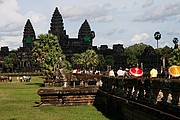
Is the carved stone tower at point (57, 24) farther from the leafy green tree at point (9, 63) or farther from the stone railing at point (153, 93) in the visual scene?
the stone railing at point (153, 93)

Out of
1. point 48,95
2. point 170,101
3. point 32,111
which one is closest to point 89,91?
point 48,95

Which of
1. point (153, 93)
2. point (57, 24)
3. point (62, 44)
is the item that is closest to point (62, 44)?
point (62, 44)

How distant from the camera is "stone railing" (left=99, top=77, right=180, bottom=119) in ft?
35.7

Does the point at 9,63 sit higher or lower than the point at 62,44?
lower

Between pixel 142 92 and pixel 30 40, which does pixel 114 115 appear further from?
pixel 30 40

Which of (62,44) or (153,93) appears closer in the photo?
(153,93)

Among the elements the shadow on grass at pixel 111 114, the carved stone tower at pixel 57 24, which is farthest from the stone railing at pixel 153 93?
the carved stone tower at pixel 57 24

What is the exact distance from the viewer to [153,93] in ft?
42.4

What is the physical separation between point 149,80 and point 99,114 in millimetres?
6555

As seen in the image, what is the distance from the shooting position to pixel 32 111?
2116 cm

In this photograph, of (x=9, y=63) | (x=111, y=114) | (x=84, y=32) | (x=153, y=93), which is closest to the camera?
(x=153, y=93)

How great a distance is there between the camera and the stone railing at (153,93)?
35.7ft

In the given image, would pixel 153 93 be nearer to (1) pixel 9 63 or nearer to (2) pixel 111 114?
(2) pixel 111 114

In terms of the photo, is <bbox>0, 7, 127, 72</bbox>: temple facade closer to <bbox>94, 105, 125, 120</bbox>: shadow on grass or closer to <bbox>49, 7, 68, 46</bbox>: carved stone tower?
<bbox>49, 7, 68, 46</bbox>: carved stone tower
